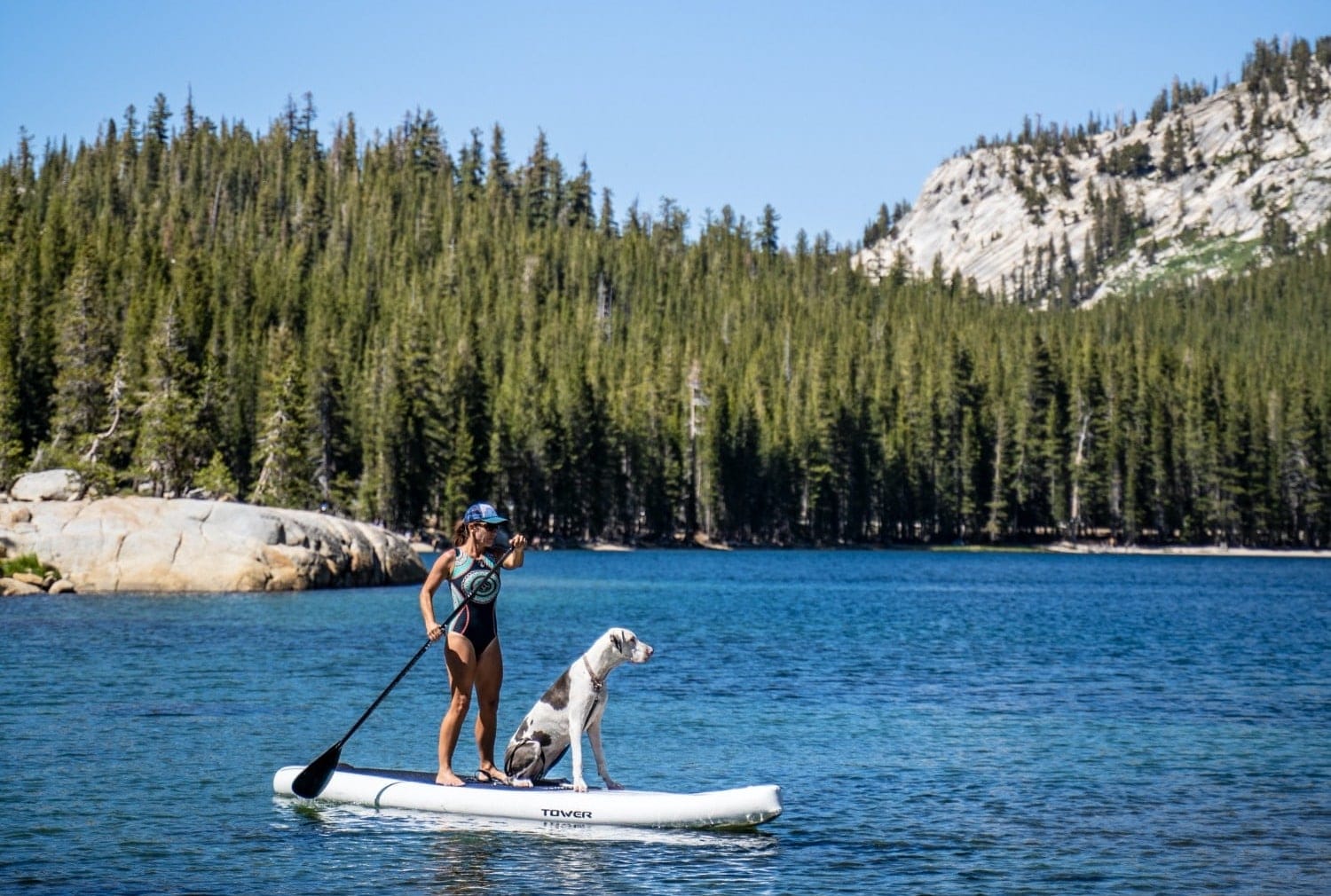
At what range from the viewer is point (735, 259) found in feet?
647

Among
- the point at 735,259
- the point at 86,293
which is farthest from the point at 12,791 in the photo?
the point at 735,259

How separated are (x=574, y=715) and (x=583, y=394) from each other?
9862cm

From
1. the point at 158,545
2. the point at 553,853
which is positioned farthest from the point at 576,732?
the point at 158,545

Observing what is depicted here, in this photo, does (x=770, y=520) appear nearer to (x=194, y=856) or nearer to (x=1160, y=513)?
(x=1160, y=513)

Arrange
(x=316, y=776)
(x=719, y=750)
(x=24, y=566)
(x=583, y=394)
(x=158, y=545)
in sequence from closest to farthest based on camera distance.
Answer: (x=316, y=776) < (x=719, y=750) < (x=24, y=566) < (x=158, y=545) < (x=583, y=394)

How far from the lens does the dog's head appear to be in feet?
42.7

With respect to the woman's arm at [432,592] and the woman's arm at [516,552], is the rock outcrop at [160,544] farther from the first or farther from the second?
the woman's arm at [516,552]

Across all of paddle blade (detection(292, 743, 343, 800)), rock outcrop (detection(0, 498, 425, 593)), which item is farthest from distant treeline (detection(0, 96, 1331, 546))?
paddle blade (detection(292, 743, 343, 800))

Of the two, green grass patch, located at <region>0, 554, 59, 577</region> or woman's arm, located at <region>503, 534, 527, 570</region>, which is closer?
woman's arm, located at <region>503, 534, 527, 570</region>

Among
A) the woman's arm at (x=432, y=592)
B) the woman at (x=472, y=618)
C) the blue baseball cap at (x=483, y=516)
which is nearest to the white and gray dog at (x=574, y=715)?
the woman at (x=472, y=618)

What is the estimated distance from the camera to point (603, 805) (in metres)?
13.3

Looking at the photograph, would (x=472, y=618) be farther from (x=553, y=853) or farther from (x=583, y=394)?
(x=583, y=394)

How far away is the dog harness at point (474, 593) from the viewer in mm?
13266

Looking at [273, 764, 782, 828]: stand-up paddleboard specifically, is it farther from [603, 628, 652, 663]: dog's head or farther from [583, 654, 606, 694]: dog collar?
[603, 628, 652, 663]: dog's head
